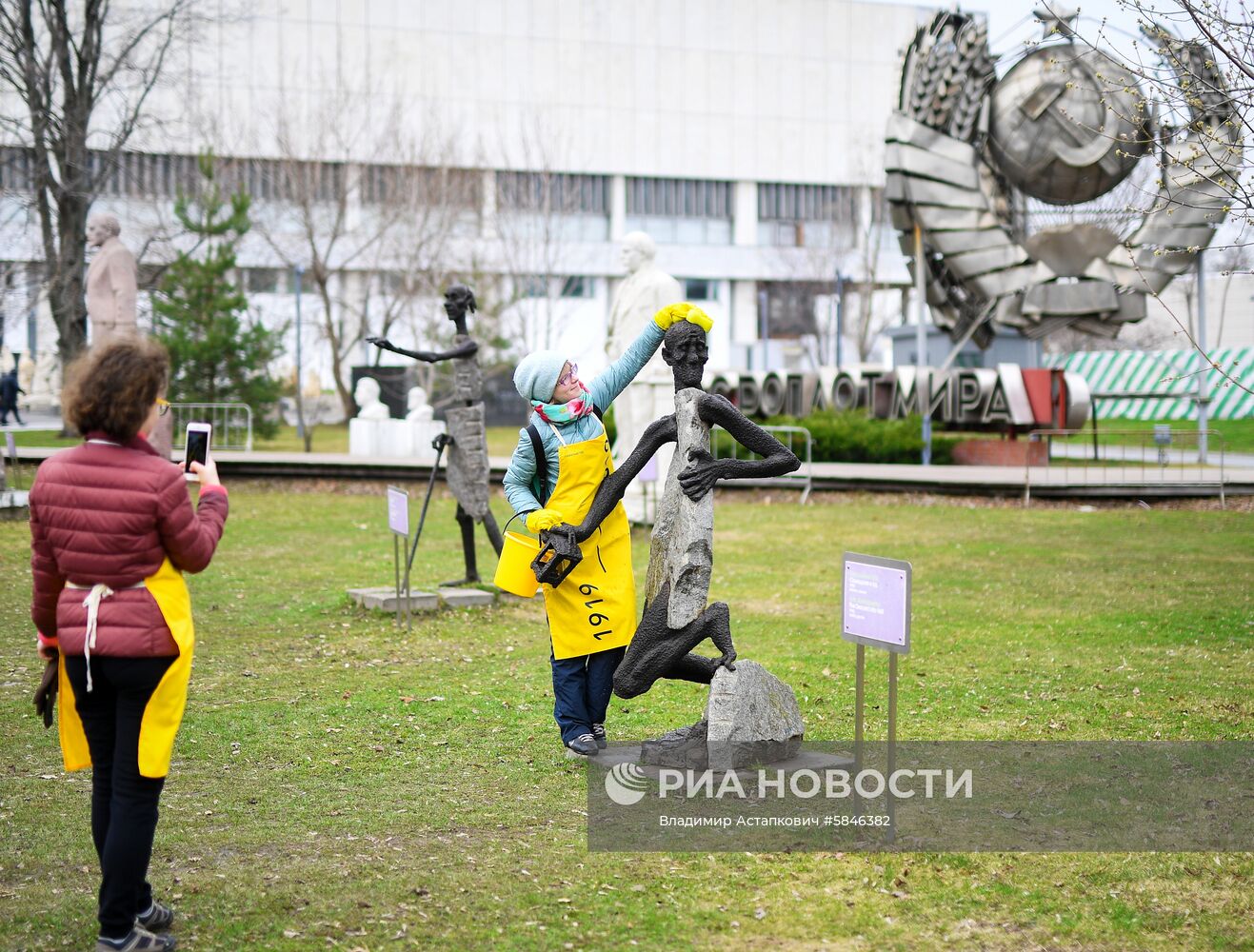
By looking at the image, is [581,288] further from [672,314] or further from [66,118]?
[672,314]

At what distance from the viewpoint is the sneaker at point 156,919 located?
4.35 m

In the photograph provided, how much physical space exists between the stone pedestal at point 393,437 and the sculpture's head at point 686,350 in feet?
68.8

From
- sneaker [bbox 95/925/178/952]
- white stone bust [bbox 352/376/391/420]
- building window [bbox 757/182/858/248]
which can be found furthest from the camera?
building window [bbox 757/182/858/248]

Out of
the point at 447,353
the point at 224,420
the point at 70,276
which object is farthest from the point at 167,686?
the point at 224,420

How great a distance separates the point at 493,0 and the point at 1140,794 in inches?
1972

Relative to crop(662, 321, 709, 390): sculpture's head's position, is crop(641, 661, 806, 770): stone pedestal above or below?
below

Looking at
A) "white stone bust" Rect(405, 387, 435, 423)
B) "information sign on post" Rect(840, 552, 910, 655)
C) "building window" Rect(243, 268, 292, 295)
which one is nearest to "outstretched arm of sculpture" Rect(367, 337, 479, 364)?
"information sign on post" Rect(840, 552, 910, 655)

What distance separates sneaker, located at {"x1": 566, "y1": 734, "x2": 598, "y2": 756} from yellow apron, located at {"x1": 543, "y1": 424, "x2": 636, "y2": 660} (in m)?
0.44

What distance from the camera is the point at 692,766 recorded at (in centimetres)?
593

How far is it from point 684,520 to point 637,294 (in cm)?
925

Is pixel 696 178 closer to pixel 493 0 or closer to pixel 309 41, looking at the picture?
pixel 493 0

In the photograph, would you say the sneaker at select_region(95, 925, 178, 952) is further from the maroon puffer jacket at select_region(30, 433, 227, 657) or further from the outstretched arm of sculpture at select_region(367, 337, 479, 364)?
the outstretched arm of sculpture at select_region(367, 337, 479, 364)

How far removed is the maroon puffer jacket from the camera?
13.1 ft

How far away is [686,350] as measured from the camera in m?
5.86
